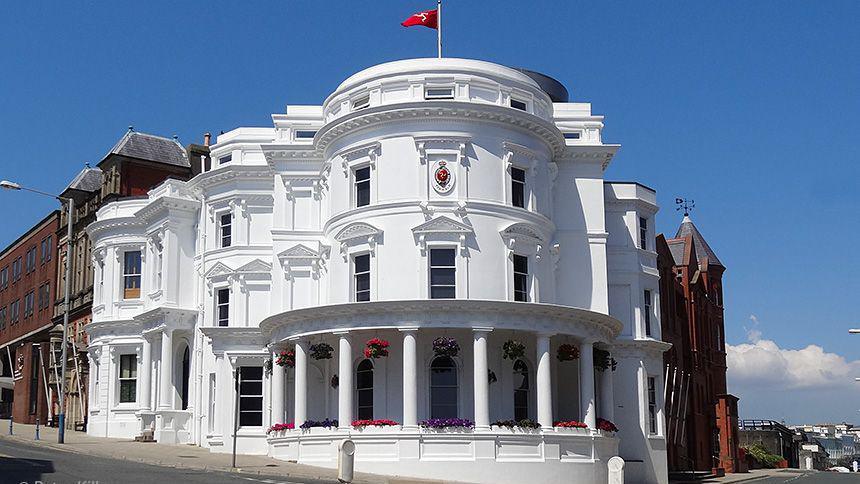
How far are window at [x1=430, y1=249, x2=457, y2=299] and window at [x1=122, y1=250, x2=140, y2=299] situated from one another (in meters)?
17.5

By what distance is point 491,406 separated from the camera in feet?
122

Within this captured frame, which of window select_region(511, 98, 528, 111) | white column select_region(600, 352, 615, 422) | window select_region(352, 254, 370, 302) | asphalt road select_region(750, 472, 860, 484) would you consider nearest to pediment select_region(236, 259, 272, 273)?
window select_region(352, 254, 370, 302)

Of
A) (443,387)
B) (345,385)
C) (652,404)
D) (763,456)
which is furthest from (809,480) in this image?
(763,456)

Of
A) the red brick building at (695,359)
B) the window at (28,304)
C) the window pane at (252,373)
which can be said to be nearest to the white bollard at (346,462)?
the window pane at (252,373)

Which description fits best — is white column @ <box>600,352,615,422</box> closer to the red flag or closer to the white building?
the white building

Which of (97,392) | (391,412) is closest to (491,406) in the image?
(391,412)

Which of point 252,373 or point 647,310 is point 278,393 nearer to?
point 252,373

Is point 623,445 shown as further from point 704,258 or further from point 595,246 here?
point 704,258

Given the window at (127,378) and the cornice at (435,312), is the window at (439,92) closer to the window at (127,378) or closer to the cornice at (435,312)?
the cornice at (435,312)

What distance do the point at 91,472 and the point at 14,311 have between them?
4816 centimetres

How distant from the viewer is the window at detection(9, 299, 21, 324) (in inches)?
2741

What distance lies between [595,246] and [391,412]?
1117 centimetres

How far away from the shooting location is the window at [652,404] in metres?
44.5

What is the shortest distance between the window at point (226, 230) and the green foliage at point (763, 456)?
4550 centimetres
